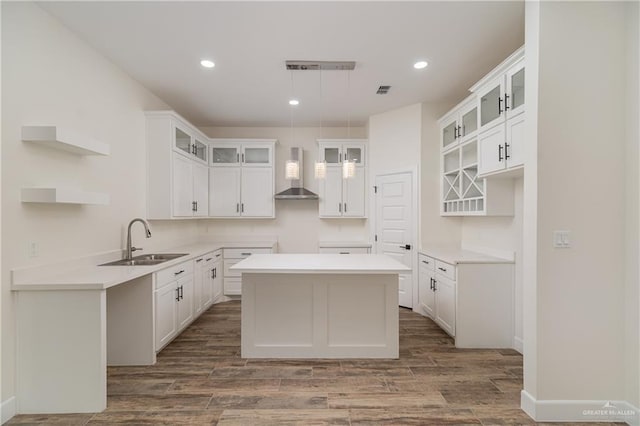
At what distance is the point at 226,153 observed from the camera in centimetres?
528

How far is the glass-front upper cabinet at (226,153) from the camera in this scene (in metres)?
5.25

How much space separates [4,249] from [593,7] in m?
4.37

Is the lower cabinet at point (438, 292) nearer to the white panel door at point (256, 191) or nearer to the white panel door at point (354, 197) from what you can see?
the white panel door at point (354, 197)

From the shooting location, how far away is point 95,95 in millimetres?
2963

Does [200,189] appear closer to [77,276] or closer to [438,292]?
[77,276]

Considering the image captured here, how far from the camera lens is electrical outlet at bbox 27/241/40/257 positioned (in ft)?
7.30

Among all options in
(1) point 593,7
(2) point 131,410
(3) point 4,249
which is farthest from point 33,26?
(1) point 593,7

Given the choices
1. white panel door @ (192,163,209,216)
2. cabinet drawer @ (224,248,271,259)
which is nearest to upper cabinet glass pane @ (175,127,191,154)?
white panel door @ (192,163,209,216)

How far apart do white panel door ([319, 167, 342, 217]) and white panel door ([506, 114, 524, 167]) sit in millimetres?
2882

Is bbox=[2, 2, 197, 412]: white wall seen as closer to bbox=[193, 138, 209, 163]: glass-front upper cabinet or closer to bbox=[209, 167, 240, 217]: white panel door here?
bbox=[193, 138, 209, 163]: glass-front upper cabinet

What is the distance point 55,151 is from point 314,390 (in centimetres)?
288

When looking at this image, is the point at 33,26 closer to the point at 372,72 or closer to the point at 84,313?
the point at 84,313

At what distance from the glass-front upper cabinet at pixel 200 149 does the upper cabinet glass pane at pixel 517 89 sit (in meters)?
4.13

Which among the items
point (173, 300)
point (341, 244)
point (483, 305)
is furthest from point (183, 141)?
point (483, 305)
